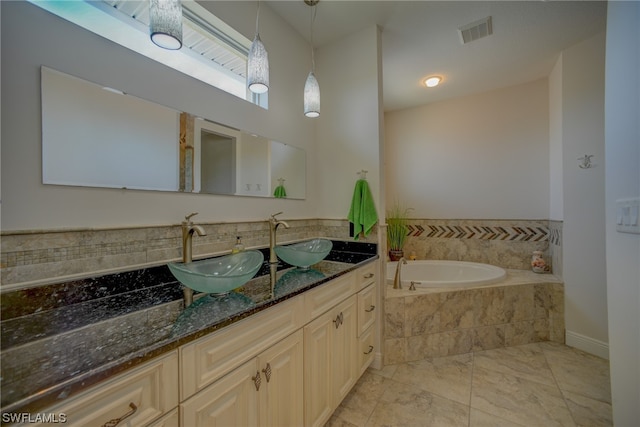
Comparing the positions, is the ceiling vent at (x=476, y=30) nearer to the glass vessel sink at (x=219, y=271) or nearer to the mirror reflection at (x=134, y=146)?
the mirror reflection at (x=134, y=146)

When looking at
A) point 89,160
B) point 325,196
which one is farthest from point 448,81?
point 89,160

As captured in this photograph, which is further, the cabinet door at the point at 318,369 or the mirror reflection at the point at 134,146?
the cabinet door at the point at 318,369

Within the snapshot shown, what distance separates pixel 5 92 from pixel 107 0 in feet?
2.03

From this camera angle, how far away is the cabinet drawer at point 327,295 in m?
1.14

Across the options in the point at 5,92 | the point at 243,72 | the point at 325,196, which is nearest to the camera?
the point at 5,92

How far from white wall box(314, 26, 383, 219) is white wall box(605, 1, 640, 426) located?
120 cm

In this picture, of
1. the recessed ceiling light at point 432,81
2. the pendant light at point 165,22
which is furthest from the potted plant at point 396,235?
the pendant light at point 165,22

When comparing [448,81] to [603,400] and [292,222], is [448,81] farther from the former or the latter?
[603,400]

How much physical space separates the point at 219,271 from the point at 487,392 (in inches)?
76.2

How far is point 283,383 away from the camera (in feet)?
3.24

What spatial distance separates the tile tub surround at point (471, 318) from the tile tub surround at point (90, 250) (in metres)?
1.47

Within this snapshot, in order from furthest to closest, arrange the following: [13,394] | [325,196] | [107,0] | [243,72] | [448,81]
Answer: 1. [448,81]
2. [325,196]
3. [243,72]
4. [107,0]
5. [13,394]

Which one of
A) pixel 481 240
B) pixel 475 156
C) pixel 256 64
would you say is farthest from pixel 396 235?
pixel 256 64

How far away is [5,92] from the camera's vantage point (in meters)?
0.80
